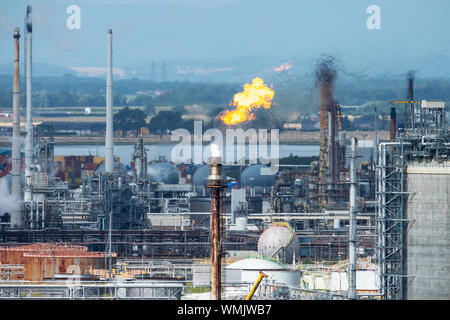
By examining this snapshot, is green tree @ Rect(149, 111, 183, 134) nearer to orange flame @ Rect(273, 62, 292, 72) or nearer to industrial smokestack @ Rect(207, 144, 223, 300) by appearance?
orange flame @ Rect(273, 62, 292, 72)

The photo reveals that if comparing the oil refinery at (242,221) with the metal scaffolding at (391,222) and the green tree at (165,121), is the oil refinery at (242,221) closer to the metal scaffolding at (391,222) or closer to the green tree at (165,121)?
the metal scaffolding at (391,222)

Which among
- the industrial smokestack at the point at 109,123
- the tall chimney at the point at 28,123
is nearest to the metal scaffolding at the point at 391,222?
the tall chimney at the point at 28,123

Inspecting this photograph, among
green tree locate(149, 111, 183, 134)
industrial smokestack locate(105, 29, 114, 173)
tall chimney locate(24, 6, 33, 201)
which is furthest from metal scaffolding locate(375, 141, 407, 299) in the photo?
industrial smokestack locate(105, 29, 114, 173)

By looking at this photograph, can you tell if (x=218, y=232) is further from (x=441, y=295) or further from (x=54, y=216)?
(x=54, y=216)

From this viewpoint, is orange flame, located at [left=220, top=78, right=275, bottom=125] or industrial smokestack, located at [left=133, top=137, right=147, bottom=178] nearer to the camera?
orange flame, located at [left=220, top=78, right=275, bottom=125]

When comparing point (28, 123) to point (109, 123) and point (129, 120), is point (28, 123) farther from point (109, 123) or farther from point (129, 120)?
point (129, 120)

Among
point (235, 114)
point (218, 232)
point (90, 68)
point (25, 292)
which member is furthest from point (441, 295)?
point (90, 68)
